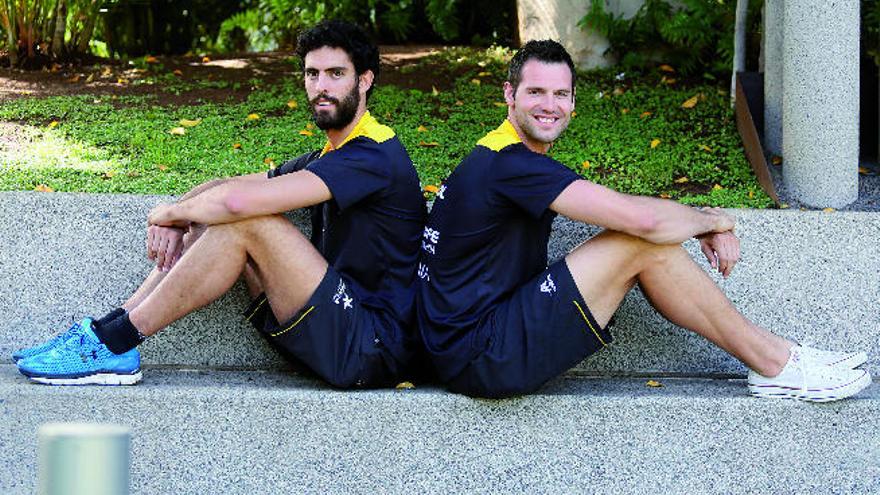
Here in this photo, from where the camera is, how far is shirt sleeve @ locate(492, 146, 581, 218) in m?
4.13

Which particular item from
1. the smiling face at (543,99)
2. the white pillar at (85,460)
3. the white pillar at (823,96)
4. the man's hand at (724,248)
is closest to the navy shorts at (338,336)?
the smiling face at (543,99)

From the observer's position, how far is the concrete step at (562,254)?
4.89 m

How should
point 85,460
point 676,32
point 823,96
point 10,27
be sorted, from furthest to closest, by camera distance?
point 10,27
point 676,32
point 823,96
point 85,460

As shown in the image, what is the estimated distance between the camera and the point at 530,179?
4164mm

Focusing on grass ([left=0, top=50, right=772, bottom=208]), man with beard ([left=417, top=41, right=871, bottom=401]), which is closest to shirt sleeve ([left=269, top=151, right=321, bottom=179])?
man with beard ([left=417, top=41, right=871, bottom=401])

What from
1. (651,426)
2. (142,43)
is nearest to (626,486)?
(651,426)

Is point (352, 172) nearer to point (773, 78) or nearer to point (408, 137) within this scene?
point (408, 137)

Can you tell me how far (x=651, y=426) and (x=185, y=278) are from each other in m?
1.64

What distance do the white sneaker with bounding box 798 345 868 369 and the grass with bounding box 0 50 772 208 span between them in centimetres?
161

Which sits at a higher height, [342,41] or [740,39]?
[342,41]

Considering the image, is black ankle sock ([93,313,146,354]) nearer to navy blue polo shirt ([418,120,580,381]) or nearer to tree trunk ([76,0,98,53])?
navy blue polo shirt ([418,120,580,381])

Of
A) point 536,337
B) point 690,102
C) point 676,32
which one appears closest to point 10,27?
point 676,32

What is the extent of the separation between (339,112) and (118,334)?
1.06m

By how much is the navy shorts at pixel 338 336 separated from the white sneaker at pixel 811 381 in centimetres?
128
